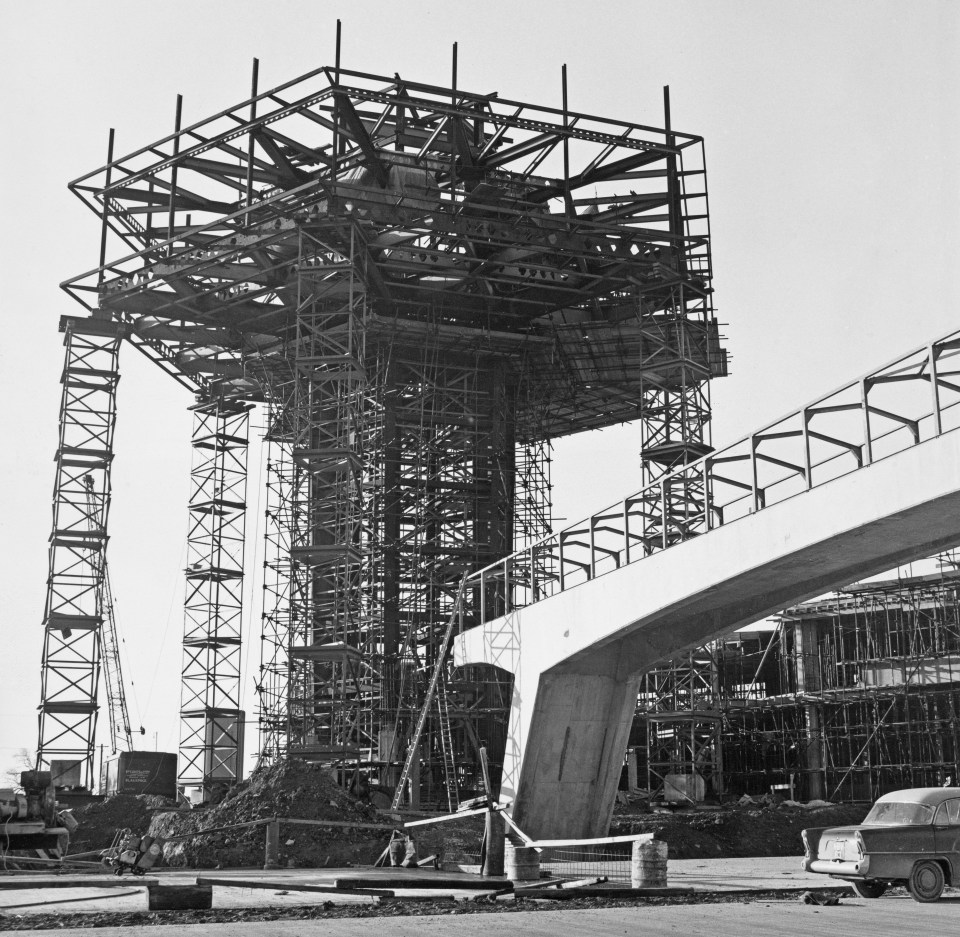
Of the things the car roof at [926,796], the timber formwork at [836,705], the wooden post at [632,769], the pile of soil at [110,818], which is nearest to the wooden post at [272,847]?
the pile of soil at [110,818]

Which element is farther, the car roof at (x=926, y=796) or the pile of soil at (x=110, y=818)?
the pile of soil at (x=110, y=818)

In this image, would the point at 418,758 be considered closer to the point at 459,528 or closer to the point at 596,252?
the point at 459,528

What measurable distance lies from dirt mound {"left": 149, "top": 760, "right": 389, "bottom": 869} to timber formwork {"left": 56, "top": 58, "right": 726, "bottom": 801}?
22.4 feet

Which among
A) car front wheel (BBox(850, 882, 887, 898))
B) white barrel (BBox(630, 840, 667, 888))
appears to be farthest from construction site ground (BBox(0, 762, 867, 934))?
white barrel (BBox(630, 840, 667, 888))

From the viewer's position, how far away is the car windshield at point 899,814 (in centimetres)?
1803

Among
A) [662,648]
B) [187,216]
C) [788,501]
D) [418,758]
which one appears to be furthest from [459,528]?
[788,501]

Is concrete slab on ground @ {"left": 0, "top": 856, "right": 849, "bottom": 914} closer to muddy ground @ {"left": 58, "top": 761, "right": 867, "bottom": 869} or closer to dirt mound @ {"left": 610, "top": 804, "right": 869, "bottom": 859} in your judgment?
muddy ground @ {"left": 58, "top": 761, "right": 867, "bottom": 869}

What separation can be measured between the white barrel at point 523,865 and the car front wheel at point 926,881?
6.81 meters

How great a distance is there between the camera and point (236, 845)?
31.5 meters

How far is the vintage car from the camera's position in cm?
1773

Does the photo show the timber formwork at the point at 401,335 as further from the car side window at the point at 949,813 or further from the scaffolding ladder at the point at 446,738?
the car side window at the point at 949,813

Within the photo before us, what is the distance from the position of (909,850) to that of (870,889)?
3.10 feet

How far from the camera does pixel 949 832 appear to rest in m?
17.9

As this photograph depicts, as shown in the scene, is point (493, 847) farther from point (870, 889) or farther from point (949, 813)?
point (949, 813)
